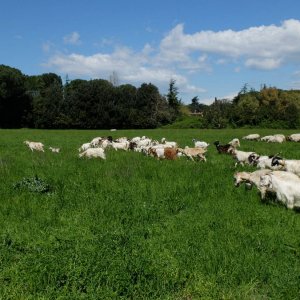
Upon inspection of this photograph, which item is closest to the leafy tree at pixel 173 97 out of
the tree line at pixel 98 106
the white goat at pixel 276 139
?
the tree line at pixel 98 106

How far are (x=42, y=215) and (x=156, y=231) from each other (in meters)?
2.74

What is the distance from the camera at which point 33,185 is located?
1238 centimetres

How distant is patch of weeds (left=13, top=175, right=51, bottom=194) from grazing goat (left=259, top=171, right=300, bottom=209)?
232 inches

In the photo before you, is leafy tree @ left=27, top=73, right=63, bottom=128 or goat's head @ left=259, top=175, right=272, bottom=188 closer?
goat's head @ left=259, top=175, right=272, bottom=188

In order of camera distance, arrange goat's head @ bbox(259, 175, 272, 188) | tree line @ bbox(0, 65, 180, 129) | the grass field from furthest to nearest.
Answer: tree line @ bbox(0, 65, 180, 129) → goat's head @ bbox(259, 175, 272, 188) → the grass field

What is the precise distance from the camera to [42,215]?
33.1ft

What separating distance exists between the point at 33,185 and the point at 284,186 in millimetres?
6738

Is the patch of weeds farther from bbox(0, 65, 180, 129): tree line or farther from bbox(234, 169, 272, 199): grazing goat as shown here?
bbox(0, 65, 180, 129): tree line

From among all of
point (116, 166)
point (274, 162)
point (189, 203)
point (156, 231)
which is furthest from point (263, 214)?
point (116, 166)

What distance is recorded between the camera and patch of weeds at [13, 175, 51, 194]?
1215 cm

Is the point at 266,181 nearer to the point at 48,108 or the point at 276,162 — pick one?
the point at 276,162

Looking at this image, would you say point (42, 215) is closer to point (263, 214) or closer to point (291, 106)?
point (263, 214)

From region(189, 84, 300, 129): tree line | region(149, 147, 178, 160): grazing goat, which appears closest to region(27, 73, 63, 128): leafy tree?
region(189, 84, 300, 129): tree line

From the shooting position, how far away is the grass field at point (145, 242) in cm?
686
